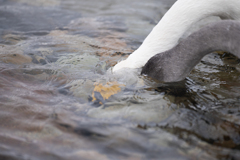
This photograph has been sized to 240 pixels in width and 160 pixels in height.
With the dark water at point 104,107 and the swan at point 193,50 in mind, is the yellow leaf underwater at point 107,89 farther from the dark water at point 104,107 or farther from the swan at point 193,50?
the swan at point 193,50

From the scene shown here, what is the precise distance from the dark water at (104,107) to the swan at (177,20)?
13.9 inches

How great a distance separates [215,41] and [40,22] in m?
5.19

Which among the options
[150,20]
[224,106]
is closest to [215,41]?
[224,106]

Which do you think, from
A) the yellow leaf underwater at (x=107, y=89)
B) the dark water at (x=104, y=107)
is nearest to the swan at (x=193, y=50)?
the dark water at (x=104, y=107)

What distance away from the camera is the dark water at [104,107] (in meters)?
1.99

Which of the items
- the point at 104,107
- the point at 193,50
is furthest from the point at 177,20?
the point at 104,107

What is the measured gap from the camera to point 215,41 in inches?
93.8

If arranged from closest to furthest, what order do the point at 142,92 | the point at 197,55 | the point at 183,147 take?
the point at 183,147, the point at 197,55, the point at 142,92

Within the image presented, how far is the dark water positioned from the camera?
1.99 metres

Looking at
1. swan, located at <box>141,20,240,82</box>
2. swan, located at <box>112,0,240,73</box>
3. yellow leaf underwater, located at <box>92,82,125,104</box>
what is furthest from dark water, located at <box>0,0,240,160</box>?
swan, located at <box>112,0,240,73</box>

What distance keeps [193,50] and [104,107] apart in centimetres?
114

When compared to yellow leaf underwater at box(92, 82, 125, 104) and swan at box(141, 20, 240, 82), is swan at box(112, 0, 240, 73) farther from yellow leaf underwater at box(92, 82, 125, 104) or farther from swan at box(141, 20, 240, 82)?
yellow leaf underwater at box(92, 82, 125, 104)

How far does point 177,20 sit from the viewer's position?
315 centimetres

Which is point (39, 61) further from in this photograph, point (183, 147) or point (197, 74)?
point (183, 147)
